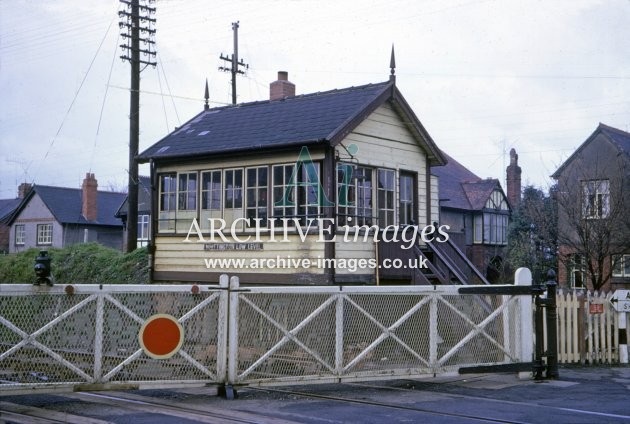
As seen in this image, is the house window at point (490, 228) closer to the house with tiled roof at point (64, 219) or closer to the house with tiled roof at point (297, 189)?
the house with tiled roof at point (297, 189)

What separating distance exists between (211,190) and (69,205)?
32.5 meters

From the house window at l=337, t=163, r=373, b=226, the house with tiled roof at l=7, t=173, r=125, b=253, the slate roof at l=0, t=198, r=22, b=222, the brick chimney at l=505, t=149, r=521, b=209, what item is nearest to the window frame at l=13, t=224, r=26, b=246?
the house with tiled roof at l=7, t=173, r=125, b=253

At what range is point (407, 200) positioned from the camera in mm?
17219

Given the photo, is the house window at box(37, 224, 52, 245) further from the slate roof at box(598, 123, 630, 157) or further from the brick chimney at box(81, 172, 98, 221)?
the slate roof at box(598, 123, 630, 157)

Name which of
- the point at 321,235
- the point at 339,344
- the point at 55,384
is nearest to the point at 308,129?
the point at 321,235

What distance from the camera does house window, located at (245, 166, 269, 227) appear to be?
1605 cm

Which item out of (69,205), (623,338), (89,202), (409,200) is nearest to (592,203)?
(409,200)

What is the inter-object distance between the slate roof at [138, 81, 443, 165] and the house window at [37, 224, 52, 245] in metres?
30.2

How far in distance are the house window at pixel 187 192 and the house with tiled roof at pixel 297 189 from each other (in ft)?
0.11

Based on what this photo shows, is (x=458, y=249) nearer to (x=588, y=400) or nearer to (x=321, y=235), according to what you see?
(x=321, y=235)

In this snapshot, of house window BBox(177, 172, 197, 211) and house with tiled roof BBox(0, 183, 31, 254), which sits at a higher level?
house with tiled roof BBox(0, 183, 31, 254)

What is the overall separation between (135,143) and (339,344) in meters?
14.1

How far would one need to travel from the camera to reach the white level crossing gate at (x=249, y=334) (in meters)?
8.81

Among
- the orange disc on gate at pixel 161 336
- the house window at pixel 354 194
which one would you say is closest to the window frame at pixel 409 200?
the house window at pixel 354 194
